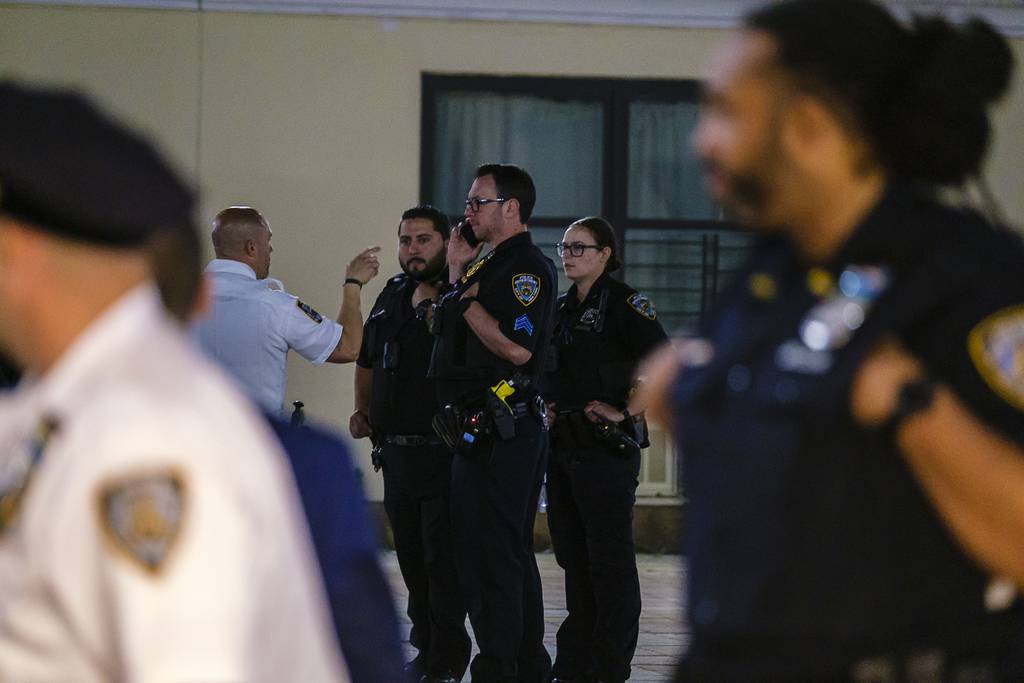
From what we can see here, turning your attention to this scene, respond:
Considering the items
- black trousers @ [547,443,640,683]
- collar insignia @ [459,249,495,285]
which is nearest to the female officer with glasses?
black trousers @ [547,443,640,683]

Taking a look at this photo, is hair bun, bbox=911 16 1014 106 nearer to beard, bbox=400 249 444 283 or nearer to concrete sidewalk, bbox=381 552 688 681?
concrete sidewalk, bbox=381 552 688 681

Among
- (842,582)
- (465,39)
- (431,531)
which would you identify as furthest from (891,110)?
(465,39)

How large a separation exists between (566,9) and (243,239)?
4.89m

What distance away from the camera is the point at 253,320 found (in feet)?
15.2

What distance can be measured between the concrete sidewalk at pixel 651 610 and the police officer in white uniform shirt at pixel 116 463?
13.5 ft

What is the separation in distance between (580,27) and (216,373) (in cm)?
834

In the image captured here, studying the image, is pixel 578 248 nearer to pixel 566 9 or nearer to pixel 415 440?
pixel 415 440

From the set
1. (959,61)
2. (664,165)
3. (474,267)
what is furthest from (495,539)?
(664,165)

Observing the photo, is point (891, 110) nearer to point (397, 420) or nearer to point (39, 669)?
point (39, 669)

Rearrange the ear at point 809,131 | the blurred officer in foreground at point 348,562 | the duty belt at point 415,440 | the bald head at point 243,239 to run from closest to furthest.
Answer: the ear at point 809,131
the blurred officer in foreground at point 348,562
the bald head at point 243,239
the duty belt at point 415,440

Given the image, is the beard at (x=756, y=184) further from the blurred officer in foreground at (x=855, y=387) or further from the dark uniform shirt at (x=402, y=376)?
the dark uniform shirt at (x=402, y=376)

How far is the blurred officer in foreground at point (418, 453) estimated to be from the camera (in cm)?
591

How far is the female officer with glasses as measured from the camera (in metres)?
5.80

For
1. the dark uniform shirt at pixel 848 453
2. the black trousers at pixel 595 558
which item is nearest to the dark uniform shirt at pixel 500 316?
the black trousers at pixel 595 558
